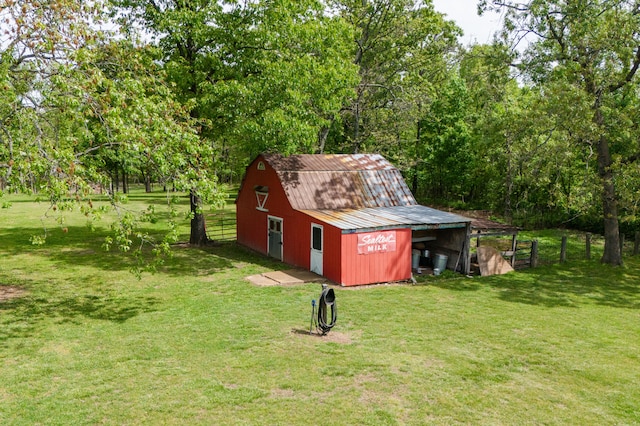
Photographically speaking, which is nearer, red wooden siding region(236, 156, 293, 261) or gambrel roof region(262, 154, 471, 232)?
gambrel roof region(262, 154, 471, 232)

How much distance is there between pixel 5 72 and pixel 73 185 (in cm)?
270

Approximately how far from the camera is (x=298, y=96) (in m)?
19.9

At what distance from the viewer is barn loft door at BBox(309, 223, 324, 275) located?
18034 mm

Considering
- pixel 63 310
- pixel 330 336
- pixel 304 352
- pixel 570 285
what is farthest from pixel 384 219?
pixel 63 310

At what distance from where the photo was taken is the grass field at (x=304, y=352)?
838 centimetres

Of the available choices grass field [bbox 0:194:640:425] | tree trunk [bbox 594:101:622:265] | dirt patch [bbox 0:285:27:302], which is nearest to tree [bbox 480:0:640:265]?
tree trunk [bbox 594:101:622:265]

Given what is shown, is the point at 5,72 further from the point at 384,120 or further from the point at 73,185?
the point at 384,120

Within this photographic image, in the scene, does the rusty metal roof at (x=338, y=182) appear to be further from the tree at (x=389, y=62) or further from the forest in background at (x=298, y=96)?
the tree at (x=389, y=62)

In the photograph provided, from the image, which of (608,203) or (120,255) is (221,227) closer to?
(120,255)

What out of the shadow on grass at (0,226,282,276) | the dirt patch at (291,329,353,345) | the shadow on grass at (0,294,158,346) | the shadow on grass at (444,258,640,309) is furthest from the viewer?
the shadow on grass at (0,226,282,276)

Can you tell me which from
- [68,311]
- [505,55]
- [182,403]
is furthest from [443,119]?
[182,403]

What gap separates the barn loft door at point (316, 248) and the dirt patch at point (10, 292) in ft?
31.5

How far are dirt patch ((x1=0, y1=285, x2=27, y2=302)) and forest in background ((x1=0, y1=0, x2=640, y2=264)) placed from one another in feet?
11.3

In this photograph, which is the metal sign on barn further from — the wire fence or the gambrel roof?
the wire fence
